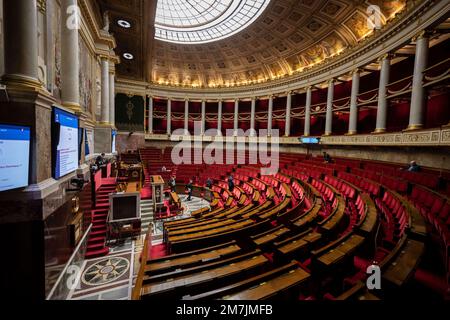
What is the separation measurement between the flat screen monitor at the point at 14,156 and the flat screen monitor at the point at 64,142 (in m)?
0.64

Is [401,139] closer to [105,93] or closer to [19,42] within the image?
[19,42]

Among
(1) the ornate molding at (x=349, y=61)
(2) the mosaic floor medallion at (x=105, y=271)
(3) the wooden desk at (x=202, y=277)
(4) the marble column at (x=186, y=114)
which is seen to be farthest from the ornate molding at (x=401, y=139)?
(4) the marble column at (x=186, y=114)

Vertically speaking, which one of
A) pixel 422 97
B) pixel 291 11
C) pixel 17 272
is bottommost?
pixel 17 272

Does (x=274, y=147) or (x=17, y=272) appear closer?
(x=17, y=272)

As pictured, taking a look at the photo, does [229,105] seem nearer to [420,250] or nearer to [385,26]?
[385,26]

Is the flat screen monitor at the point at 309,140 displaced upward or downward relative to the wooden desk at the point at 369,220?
upward

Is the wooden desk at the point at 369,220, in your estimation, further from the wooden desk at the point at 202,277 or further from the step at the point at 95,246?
the step at the point at 95,246

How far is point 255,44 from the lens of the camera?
17.2 meters

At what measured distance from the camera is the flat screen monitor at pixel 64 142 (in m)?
3.50

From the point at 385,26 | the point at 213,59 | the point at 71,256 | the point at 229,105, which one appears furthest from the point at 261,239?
the point at 229,105

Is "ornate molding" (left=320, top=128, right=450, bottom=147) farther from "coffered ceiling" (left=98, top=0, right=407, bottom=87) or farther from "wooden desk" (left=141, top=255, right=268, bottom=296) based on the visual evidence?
"wooden desk" (left=141, top=255, right=268, bottom=296)

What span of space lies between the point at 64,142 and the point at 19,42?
178 centimetres

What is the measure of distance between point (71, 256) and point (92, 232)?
212 centimetres

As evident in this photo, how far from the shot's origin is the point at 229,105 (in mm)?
24047
